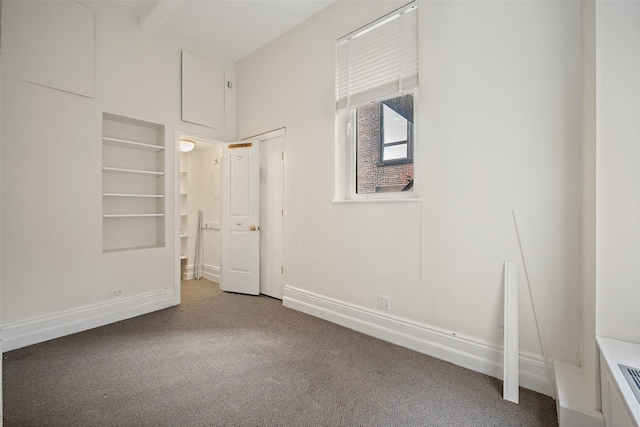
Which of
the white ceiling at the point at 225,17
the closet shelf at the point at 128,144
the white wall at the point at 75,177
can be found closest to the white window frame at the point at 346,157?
the white ceiling at the point at 225,17

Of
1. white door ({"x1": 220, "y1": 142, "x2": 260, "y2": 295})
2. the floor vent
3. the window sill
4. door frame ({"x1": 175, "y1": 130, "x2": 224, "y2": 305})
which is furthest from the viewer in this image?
white door ({"x1": 220, "y1": 142, "x2": 260, "y2": 295})

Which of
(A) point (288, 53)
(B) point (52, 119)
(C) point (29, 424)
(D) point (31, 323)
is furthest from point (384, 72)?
(D) point (31, 323)

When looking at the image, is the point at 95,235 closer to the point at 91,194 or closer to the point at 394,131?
the point at 91,194

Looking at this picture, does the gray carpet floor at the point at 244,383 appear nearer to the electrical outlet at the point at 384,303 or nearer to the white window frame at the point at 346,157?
the electrical outlet at the point at 384,303

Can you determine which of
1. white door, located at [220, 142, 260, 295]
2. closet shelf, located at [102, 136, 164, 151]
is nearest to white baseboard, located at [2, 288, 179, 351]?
white door, located at [220, 142, 260, 295]

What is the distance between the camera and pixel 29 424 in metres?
1.65

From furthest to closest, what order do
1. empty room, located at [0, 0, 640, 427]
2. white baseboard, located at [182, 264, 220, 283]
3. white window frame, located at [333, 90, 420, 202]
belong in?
white baseboard, located at [182, 264, 220, 283], white window frame, located at [333, 90, 420, 202], empty room, located at [0, 0, 640, 427]

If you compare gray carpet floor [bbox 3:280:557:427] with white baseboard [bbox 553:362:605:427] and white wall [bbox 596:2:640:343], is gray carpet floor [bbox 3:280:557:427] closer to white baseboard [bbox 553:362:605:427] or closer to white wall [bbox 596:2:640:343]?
white baseboard [bbox 553:362:605:427]

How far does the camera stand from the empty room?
170cm

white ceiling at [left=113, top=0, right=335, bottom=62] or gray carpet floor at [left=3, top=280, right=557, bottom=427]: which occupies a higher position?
white ceiling at [left=113, top=0, right=335, bottom=62]

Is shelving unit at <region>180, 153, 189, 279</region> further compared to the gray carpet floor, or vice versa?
shelving unit at <region>180, 153, 189, 279</region>

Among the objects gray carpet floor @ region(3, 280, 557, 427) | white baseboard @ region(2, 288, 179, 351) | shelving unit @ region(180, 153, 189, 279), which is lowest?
gray carpet floor @ region(3, 280, 557, 427)

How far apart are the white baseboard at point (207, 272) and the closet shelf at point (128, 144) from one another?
2.09 m

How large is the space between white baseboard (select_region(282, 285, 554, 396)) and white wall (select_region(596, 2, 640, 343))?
664 mm
